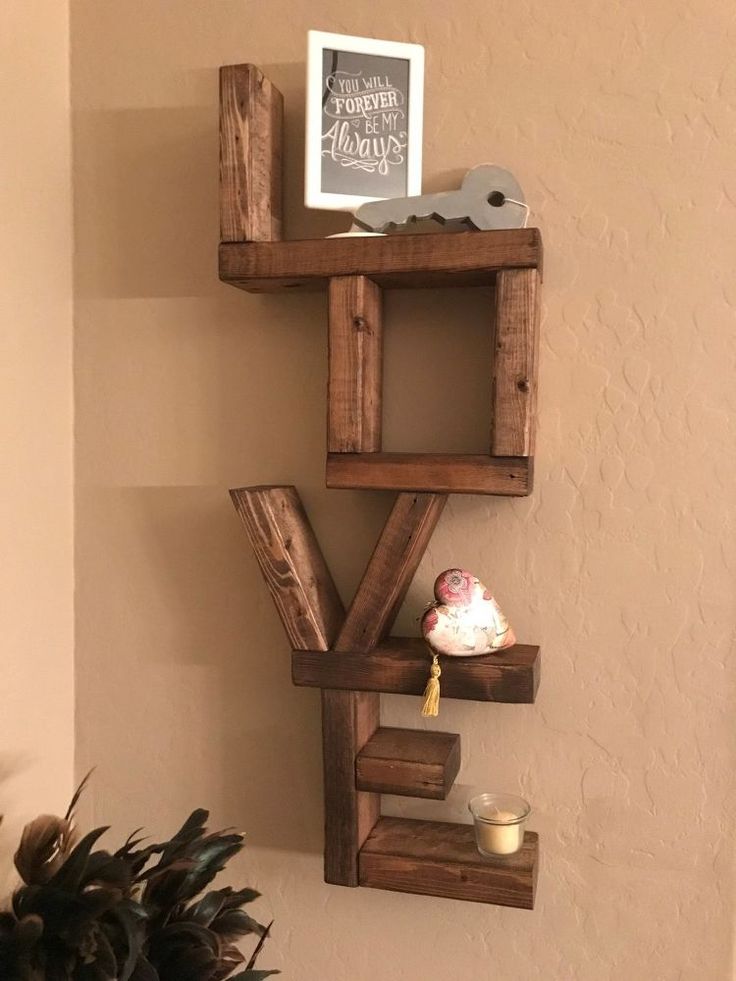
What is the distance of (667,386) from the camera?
1.03m

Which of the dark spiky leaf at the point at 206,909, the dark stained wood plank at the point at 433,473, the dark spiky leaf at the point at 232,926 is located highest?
the dark stained wood plank at the point at 433,473

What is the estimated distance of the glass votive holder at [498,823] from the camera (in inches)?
40.0

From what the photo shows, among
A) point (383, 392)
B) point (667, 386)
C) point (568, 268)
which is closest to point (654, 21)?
point (568, 268)

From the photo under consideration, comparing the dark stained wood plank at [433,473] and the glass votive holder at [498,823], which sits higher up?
the dark stained wood plank at [433,473]

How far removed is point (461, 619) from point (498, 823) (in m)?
0.24

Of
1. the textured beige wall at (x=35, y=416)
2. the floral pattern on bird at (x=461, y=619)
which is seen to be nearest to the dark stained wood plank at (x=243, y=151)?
the textured beige wall at (x=35, y=416)

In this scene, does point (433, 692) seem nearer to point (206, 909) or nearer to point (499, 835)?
point (499, 835)

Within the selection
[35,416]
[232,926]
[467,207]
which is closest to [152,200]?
[35,416]

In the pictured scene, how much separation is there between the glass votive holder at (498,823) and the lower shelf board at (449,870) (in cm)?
2

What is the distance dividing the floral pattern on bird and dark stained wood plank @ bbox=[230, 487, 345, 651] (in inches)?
5.2

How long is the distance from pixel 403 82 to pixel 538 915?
1.01 metres

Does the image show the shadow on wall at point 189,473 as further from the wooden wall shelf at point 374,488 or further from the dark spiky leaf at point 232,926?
the dark spiky leaf at point 232,926

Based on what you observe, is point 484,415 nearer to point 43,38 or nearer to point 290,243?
point 290,243

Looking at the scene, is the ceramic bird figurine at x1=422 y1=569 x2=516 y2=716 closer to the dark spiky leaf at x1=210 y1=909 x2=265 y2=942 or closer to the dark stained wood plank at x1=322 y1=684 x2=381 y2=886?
the dark stained wood plank at x1=322 y1=684 x2=381 y2=886
